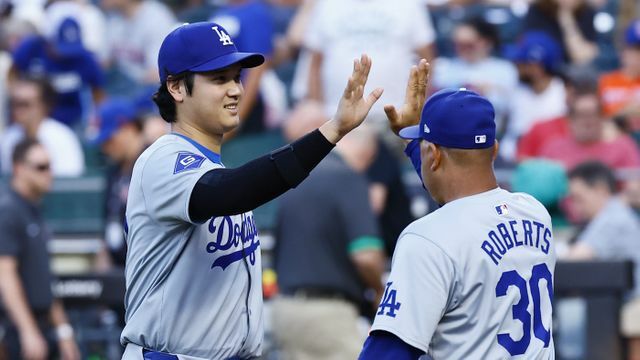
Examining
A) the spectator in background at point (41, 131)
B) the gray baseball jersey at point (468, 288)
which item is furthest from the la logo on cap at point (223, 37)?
the spectator in background at point (41, 131)

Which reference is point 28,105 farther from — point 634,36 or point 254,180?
point 254,180

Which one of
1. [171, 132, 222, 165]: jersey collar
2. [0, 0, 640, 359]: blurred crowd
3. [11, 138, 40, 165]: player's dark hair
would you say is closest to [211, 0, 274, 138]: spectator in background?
[0, 0, 640, 359]: blurred crowd

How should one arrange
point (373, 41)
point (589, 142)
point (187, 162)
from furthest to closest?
point (373, 41)
point (589, 142)
point (187, 162)

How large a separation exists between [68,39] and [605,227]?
552 centimetres

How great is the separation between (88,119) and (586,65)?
438 cm

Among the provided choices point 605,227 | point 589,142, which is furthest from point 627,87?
point 605,227

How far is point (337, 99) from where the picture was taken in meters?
9.15

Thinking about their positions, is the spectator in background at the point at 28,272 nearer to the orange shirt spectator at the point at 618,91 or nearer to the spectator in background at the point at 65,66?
the spectator in background at the point at 65,66

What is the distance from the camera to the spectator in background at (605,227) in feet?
25.0

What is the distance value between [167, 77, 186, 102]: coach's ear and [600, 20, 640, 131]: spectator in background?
5.76m

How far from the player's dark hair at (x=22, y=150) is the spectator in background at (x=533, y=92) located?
11.2ft

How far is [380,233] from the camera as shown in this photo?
25.9 feet

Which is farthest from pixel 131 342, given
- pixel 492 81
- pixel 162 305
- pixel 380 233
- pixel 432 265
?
pixel 492 81

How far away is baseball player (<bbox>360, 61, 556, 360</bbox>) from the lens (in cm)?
371
